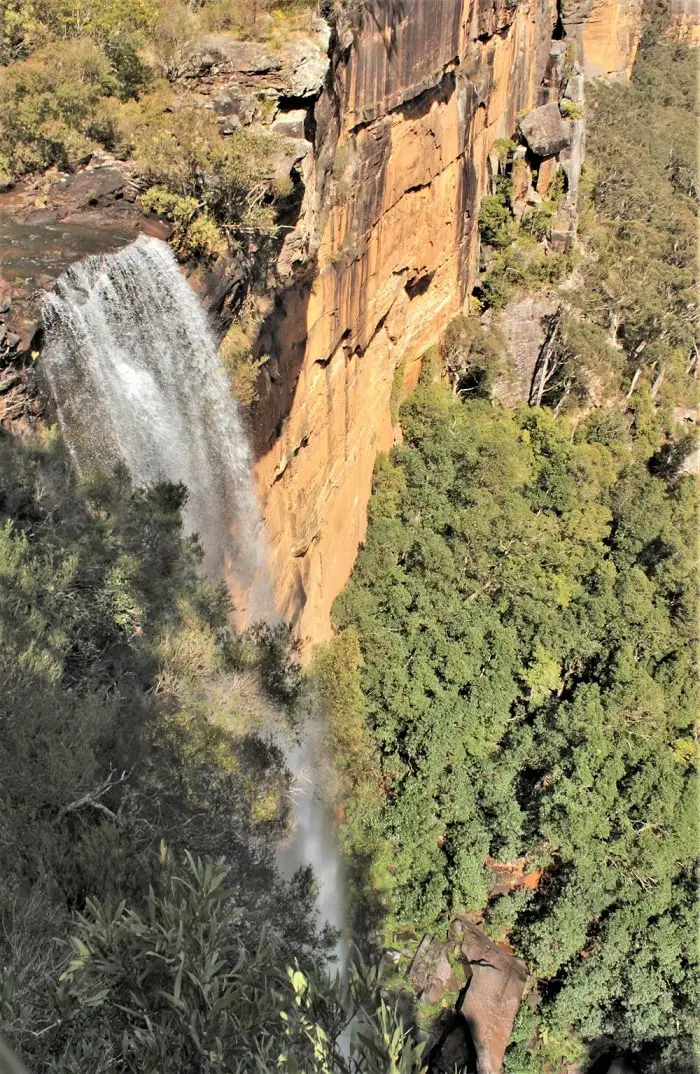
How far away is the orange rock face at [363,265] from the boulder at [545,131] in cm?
263

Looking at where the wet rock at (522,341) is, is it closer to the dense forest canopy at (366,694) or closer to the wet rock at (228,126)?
the dense forest canopy at (366,694)

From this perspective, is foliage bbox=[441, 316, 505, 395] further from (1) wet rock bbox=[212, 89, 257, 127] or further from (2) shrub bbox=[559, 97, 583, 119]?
(2) shrub bbox=[559, 97, 583, 119]

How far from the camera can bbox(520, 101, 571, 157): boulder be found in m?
22.2

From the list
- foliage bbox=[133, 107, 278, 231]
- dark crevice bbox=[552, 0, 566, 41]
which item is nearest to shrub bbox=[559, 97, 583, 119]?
dark crevice bbox=[552, 0, 566, 41]

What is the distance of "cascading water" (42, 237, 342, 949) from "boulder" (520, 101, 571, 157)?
18299 mm

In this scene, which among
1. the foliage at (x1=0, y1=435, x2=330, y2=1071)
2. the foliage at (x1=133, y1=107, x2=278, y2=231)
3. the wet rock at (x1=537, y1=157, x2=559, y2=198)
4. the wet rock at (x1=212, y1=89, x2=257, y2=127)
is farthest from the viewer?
the wet rock at (x1=537, y1=157, x2=559, y2=198)

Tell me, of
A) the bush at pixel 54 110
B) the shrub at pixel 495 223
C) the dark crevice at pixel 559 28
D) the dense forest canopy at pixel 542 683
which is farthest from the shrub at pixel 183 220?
the dark crevice at pixel 559 28

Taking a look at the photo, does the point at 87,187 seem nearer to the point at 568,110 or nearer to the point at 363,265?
the point at 363,265

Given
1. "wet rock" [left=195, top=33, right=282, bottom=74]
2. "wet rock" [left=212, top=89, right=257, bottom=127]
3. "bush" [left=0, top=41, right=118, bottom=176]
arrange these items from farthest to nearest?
1. "wet rock" [left=195, top=33, right=282, bottom=74]
2. "wet rock" [left=212, top=89, right=257, bottom=127]
3. "bush" [left=0, top=41, right=118, bottom=176]

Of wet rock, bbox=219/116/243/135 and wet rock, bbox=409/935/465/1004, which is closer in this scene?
wet rock, bbox=219/116/243/135

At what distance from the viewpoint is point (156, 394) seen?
805 centimetres

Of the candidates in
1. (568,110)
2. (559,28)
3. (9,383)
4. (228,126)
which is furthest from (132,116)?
(559,28)

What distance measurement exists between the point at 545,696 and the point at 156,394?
425 inches

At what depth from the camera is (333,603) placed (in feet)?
49.4
